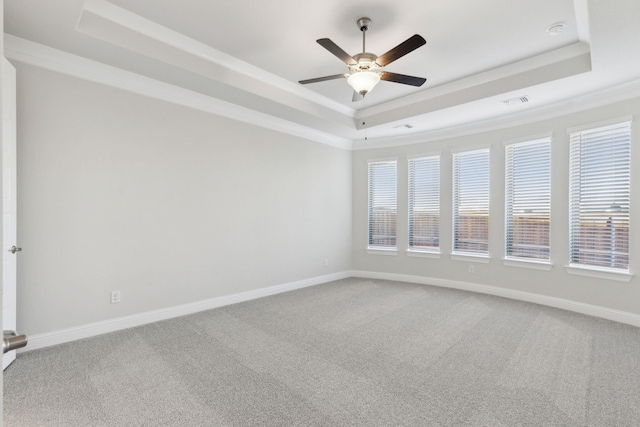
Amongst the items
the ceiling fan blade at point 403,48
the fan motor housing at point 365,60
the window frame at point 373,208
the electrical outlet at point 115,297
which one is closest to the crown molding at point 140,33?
the fan motor housing at point 365,60

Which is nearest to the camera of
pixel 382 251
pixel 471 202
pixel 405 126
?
pixel 405 126

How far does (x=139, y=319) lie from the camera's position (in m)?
3.69

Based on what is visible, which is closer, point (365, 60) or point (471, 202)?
point (365, 60)

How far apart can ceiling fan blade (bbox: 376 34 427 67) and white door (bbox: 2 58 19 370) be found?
305 cm

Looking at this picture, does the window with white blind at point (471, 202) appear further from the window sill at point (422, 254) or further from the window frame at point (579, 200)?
the window frame at point (579, 200)

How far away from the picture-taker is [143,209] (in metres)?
3.72

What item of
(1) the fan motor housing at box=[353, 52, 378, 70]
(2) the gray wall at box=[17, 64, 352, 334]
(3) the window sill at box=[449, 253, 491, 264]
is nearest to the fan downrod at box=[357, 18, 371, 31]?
(1) the fan motor housing at box=[353, 52, 378, 70]

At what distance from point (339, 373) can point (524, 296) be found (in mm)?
3509

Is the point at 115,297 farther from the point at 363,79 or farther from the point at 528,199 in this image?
the point at 528,199

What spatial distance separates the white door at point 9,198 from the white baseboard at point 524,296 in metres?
4.92

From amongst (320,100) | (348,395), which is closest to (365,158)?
(320,100)

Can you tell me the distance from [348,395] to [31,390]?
230 centimetres

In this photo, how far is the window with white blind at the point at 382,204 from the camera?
6254 millimetres

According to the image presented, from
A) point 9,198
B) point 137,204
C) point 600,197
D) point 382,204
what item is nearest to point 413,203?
point 382,204
